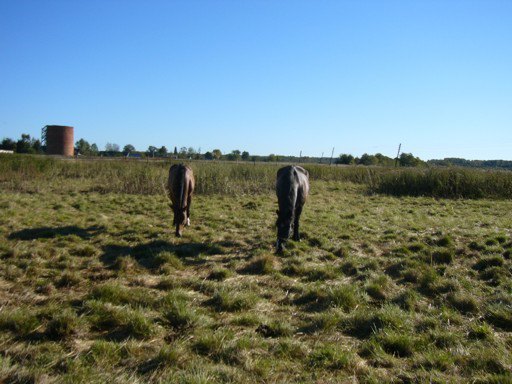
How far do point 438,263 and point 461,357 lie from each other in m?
3.19

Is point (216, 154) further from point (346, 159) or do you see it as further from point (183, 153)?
point (346, 159)

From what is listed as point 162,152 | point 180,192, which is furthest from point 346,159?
point 180,192

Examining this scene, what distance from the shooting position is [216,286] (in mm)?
4723

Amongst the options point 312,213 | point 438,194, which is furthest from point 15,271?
point 438,194

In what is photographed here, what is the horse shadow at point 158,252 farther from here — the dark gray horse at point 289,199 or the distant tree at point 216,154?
the distant tree at point 216,154

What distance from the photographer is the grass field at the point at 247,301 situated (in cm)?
292

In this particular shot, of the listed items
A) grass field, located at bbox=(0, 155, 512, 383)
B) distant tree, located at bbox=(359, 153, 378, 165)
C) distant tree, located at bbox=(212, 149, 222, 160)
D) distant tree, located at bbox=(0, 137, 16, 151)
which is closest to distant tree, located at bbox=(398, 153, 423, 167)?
distant tree, located at bbox=(359, 153, 378, 165)

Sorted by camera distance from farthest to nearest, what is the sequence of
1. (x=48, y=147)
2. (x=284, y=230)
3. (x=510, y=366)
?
1. (x=48, y=147)
2. (x=284, y=230)
3. (x=510, y=366)

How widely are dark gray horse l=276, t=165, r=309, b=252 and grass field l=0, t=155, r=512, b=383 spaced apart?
1.09 feet

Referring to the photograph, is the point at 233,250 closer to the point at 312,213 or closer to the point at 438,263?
the point at 438,263

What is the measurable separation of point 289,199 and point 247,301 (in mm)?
2826

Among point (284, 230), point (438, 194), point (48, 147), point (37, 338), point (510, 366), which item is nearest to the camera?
point (510, 366)

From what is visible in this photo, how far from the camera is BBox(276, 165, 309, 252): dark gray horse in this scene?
21.4 feet

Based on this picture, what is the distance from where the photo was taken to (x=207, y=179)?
15164mm
